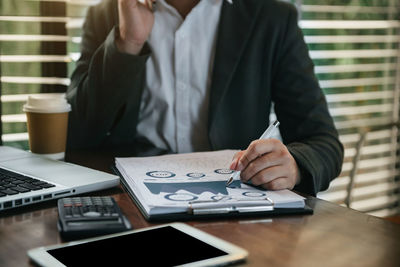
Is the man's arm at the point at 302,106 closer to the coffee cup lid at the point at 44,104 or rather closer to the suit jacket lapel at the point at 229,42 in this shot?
the suit jacket lapel at the point at 229,42

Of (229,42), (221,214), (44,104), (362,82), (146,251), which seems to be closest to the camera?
(146,251)

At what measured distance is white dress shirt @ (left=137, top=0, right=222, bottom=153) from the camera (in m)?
1.42

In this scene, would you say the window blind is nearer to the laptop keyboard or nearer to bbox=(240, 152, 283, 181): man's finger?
bbox=(240, 152, 283, 181): man's finger

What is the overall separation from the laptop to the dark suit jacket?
368 mm

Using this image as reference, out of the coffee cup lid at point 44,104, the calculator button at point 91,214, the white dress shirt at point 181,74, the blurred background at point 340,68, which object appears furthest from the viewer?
the blurred background at point 340,68

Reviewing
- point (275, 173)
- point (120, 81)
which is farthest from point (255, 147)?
point (120, 81)

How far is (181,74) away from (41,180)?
68 centimetres

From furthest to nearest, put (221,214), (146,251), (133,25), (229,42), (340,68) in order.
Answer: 1. (340,68)
2. (229,42)
3. (133,25)
4. (221,214)
5. (146,251)

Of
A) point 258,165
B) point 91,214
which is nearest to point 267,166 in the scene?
point 258,165

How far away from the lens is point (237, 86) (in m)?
1.40

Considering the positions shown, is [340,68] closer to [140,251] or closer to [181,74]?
[181,74]

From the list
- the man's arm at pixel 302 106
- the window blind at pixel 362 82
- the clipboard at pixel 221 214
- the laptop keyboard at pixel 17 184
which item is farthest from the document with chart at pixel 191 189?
the window blind at pixel 362 82

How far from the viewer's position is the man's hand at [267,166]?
83 centimetres

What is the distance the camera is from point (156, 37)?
1456 millimetres
